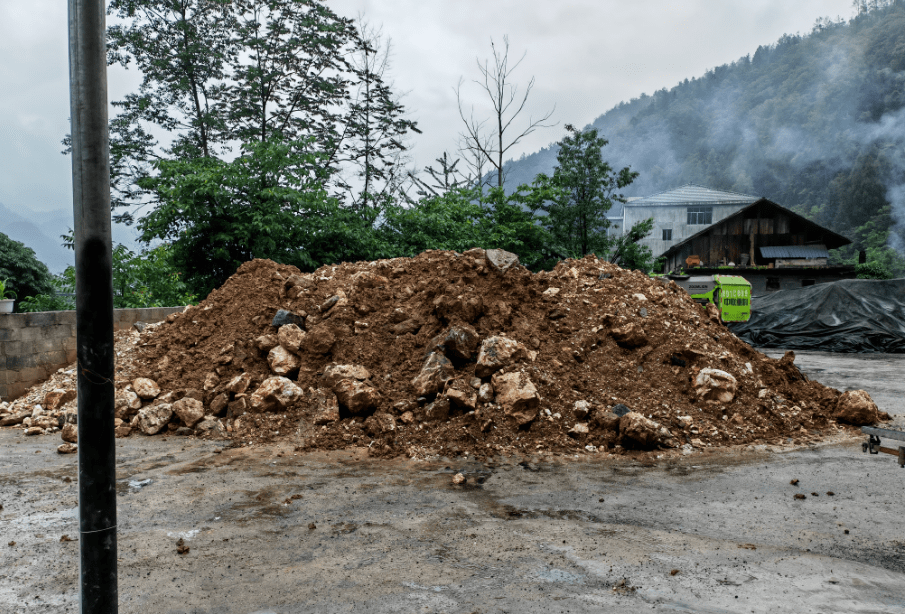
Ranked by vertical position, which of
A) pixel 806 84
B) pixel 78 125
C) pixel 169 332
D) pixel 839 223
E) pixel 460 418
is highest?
pixel 806 84

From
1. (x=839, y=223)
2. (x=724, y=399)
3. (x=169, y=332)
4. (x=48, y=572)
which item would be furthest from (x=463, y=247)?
(x=839, y=223)

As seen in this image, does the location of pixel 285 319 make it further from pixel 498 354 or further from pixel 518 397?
pixel 518 397

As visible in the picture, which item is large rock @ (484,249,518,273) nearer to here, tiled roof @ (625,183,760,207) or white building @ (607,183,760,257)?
white building @ (607,183,760,257)

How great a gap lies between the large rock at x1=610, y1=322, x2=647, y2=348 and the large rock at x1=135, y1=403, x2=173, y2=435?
593 centimetres

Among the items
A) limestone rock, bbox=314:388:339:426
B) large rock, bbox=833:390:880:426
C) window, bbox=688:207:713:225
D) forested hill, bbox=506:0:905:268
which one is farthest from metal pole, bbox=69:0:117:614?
window, bbox=688:207:713:225

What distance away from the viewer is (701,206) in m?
43.0

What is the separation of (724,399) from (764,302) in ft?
55.4

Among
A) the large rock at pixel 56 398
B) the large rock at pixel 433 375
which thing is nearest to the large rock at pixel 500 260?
the large rock at pixel 433 375

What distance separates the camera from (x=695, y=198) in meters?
43.7

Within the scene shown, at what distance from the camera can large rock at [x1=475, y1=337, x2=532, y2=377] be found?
22.6 ft

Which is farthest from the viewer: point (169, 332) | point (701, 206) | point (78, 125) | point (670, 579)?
point (701, 206)

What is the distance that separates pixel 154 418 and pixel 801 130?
74292mm

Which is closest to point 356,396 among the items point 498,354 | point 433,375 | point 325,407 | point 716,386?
point 325,407

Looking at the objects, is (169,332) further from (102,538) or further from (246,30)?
(246,30)
